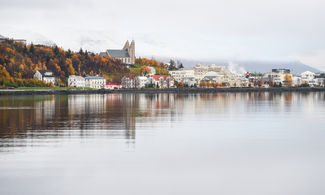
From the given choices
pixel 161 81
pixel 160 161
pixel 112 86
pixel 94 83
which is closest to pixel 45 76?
pixel 94 83

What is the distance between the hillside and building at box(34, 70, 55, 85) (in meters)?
1.85

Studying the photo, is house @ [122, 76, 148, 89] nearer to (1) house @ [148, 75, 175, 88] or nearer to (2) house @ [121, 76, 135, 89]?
(2) house @ [121, 76, 135, 89]

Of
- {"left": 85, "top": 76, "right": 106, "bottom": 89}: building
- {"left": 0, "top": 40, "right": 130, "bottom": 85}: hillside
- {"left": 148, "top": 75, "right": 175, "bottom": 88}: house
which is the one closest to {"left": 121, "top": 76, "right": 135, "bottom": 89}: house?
{"left": 0, "top": 40, "right": 130, "bottom": 85}: hillside

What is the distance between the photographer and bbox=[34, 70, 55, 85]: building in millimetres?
135150

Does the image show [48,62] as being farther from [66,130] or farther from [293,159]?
[293,159]

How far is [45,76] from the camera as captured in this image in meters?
136

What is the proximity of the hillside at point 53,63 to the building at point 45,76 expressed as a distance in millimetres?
1851

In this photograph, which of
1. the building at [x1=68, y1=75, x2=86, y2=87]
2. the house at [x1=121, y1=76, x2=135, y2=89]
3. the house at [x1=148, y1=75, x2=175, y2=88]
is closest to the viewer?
the building at [x1=68, y1=75, x2=86, y2=87]

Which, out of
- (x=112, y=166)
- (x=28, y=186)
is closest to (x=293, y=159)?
(x=112, y=166)

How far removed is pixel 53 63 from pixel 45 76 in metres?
19.9

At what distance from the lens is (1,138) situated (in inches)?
750

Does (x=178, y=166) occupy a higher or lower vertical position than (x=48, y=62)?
lower

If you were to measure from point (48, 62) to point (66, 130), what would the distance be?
14022 centimetres

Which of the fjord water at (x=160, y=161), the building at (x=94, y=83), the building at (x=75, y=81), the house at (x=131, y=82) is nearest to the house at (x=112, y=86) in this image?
the building at (x=94, y=83)
